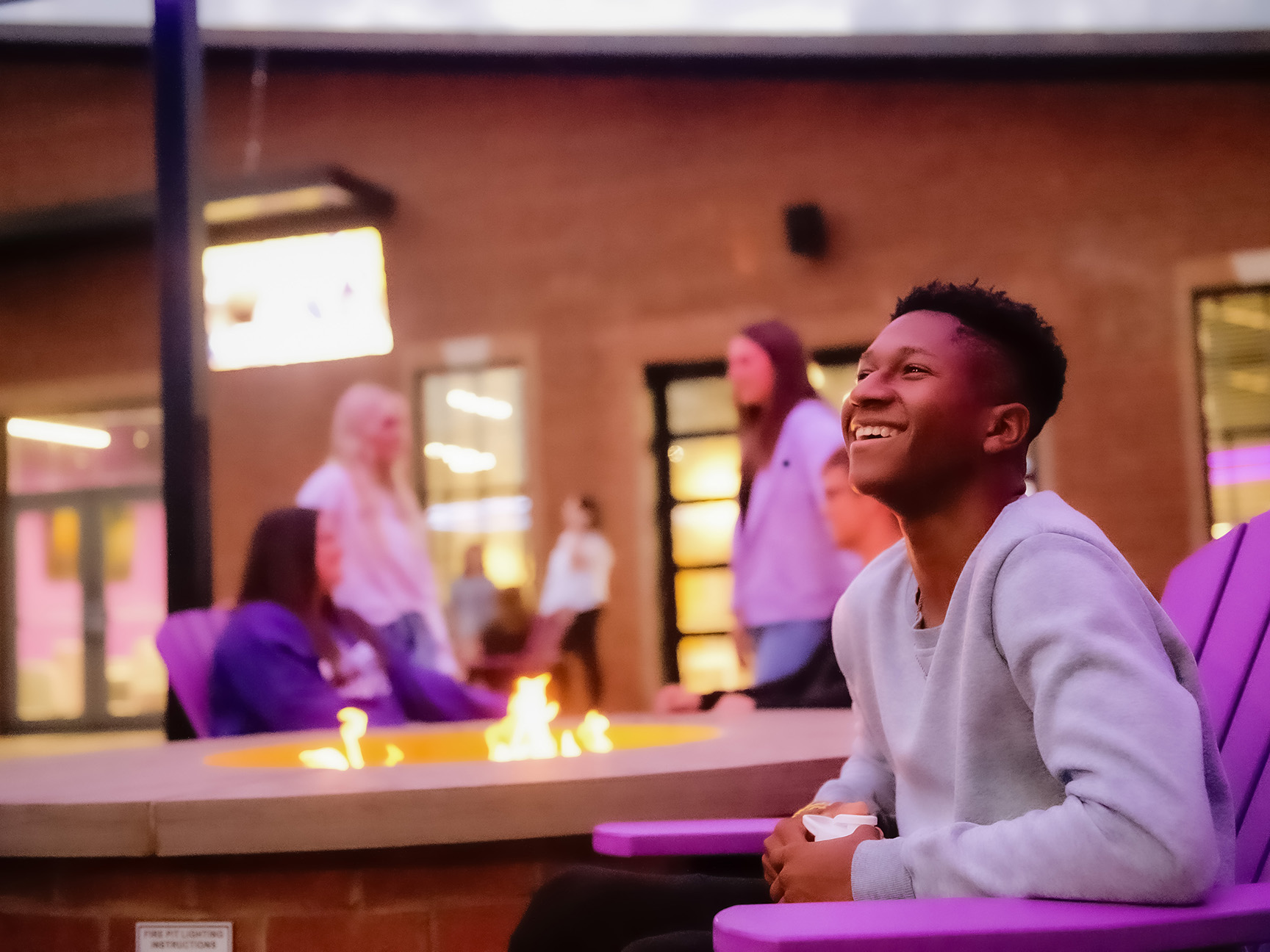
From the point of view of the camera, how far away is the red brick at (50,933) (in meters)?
1.62

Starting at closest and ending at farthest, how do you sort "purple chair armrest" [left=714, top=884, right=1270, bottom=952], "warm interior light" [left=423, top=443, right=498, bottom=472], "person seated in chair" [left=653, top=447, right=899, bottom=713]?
"purple chair armrest" [left=714, top=884, right=1270, bottom=952], "person seated in chair" [left=653, top=447, right=899, bottom=713], "warm interior light" [left=423, top=443, right=498, bottom=472]

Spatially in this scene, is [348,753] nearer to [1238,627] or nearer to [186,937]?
[186,937]

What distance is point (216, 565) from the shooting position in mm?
8805

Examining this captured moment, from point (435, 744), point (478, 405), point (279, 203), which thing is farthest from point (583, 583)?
point (435, 744)

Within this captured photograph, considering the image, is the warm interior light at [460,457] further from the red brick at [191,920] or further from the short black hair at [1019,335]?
the short black hair at [1019,335]

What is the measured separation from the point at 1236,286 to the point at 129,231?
27.2 ft

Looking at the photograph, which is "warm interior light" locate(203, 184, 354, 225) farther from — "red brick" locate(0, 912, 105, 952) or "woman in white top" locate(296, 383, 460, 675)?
"red brick" locate(0, 912, 105, 952)

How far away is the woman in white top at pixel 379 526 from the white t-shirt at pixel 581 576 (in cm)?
356

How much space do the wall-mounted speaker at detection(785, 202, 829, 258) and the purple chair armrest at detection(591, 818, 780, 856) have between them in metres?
6.50

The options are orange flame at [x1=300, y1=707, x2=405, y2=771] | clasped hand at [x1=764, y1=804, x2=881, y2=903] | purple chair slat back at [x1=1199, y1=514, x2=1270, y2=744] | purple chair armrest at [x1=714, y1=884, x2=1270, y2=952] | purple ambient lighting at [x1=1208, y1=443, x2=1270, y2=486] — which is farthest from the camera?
purple ambient lighting at [x1=1208, y1=443, x2=1270, y2=486]

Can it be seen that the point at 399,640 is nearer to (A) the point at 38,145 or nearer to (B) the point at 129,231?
(B) the point at 129,231

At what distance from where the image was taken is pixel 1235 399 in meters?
6.97

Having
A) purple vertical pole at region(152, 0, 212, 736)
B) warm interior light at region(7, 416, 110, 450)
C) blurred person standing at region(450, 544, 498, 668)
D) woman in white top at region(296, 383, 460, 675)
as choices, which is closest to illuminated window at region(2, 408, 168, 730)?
warm interior light at region(7, 416, 110, 450)

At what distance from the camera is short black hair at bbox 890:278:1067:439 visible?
4.30 ft
